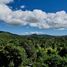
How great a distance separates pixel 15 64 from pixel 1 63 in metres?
6.35

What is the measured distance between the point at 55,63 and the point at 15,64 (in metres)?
15.9

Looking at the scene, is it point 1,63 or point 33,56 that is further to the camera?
point 33,56

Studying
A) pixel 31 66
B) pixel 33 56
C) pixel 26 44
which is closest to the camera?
pixel 31 66

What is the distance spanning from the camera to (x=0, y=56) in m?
103

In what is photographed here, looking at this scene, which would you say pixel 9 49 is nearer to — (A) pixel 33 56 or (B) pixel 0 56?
(B) pixel 0 56

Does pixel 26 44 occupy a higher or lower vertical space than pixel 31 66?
higher

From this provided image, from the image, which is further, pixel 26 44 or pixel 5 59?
A: pixel 26 44

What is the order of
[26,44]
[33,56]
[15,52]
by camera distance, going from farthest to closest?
1. [26,44]
2. [33,56]
3. [15,52]

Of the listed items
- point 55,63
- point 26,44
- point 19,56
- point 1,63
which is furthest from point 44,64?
point 26,44

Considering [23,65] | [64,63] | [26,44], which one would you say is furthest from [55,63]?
[26,44]

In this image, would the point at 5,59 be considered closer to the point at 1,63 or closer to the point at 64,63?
the point at 1,63

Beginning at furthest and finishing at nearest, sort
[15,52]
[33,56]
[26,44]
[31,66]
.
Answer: [26,44]
[33,56]
[15,52]
[31,66]

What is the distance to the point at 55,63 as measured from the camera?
95500mm

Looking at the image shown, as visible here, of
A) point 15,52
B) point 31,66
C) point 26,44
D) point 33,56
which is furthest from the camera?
point 26,44
